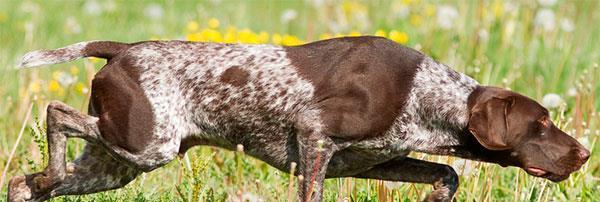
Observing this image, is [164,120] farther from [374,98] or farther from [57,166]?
[374,98]

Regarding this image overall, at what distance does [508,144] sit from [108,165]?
2.03 metres

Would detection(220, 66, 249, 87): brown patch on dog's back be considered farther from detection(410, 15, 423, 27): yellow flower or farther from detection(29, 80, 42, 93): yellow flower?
detection(410, 15, 423, 27): yellow flower

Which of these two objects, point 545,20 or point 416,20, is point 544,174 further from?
point 416,20

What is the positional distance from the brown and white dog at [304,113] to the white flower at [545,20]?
14.5 feet

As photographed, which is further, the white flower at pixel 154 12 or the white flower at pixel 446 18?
the white flower at pixel 154 12

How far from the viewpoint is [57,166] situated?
6422mm

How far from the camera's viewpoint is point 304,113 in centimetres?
629

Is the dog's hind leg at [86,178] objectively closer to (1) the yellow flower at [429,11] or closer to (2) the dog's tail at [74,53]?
(2) the dog's tail at [74,53]

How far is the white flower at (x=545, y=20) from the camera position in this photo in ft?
35.3

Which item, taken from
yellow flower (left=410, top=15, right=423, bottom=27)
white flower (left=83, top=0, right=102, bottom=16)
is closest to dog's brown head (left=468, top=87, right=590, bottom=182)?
yellow flower (left=410, top=15, right=423, bottom=27)

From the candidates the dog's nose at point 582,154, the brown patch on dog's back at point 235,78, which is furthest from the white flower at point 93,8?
the dog's nose at point 582,154

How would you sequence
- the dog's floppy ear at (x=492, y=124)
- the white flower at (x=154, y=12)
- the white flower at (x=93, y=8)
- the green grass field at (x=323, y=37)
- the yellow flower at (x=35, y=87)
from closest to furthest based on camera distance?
the dog's floppy ear at (x=492, y=124) → the green grass field at (x=323, y=37) → the yellow flower at (x=35, y=87) → the white flower at (x=154, y=12) → the white flower at (x=93, y=8)

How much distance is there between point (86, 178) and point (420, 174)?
1.70 metres

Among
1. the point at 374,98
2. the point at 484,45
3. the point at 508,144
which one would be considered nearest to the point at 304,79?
the point at 374,98
